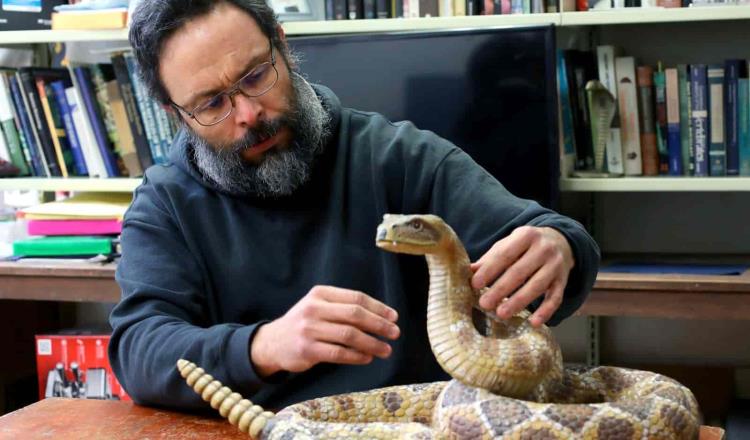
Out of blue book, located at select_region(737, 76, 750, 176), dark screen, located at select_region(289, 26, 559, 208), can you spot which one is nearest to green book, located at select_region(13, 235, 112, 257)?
dark screen, located at select_region(289, 26, 559, 208)

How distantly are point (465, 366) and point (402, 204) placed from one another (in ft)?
2.44

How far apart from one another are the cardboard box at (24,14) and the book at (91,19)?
5.0 inches

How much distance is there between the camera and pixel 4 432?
1.37 meters

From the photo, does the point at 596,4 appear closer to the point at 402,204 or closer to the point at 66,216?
the point at 402,204

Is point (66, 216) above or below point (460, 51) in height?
below

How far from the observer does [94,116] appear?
3170 mm

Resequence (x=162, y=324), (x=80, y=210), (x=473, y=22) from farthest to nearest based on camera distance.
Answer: (x=80, y=210) < (x=473, y=22) < (x=162, y=324)

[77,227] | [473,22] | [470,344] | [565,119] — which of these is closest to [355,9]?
[473,22]

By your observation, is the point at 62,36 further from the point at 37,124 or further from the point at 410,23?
the point at 410,23

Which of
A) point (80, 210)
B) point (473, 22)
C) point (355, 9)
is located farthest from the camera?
point (80, 210)

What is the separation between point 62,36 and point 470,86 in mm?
1282

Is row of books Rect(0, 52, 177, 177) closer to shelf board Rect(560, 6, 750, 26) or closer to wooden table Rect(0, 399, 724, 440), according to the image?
shelf board Rect(560, 6, 750, 26)

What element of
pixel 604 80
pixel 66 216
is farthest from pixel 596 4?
pixel 66 216

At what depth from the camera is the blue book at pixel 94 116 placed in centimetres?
315
